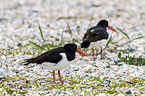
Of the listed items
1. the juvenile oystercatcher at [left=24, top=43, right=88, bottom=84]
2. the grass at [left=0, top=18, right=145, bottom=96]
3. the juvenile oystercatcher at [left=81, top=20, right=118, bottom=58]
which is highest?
the juvenile oystercatcher at [left=81, top=20, right=118, bottom=58]

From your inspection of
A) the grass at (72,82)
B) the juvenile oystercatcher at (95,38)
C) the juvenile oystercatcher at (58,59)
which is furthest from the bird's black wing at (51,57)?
the juvenile oystercatcher at (95,38)

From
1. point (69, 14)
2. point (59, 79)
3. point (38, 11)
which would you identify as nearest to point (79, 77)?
point (59, 79)

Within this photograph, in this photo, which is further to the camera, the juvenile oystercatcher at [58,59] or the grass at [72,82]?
the juvenile oystercatcher at [58,59]

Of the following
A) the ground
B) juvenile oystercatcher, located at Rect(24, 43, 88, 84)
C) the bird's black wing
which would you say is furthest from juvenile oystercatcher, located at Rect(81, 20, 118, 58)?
the bird's black wing

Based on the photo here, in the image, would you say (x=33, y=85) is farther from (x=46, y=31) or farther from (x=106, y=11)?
(x=106, y=11)

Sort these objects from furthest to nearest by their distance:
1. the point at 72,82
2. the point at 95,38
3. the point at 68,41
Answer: the point at 68,41 < the point at 95,38 < the point at 72,82

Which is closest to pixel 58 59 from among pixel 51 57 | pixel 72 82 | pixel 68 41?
pixel 51 57

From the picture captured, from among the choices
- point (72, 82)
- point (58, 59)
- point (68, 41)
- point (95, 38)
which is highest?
point (68, 41)

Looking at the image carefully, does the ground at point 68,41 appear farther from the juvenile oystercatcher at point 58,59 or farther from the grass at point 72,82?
the juvenile oystercatcher at point 58,59

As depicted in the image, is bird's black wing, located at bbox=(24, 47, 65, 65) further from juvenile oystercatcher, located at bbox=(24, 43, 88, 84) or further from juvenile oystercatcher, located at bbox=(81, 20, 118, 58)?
juvenile oystercatcher, located at bbox=(81, 20, 118, 58)

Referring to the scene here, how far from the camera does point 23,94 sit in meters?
7.46

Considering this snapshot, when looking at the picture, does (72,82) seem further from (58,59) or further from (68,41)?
(68,41)

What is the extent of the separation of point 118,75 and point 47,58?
8.90ft

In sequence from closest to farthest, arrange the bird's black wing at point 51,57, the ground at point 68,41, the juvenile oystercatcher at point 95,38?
the bird's black wing at point 51,57 < the ground at point 68,41 < the juvenile oystercatcher at point 95,38
